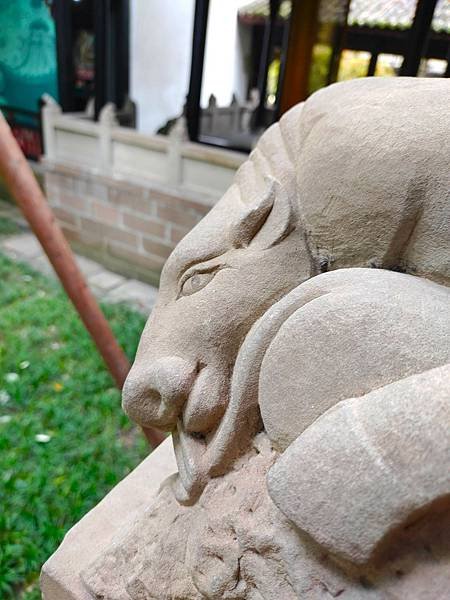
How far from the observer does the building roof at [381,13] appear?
8.68 feet

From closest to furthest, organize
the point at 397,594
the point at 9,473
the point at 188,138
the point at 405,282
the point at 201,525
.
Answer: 1. the point at 397,594
2. the point at 405,282
3. the point at 201,525
4. the point at 9,473
5. the point at 188,138

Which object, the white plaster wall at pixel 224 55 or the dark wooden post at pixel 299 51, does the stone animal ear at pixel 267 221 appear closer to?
the dark wooden post at pixel 299 51

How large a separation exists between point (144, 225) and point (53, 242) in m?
1.92

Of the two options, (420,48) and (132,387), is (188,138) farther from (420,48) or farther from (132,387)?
(132,387)

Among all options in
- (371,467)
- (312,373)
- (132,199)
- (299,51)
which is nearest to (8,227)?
(132,199)

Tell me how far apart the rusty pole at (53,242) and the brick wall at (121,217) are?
158 cm

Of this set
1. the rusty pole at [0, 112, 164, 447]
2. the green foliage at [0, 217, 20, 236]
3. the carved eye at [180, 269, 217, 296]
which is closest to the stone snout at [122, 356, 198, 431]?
the carved eye at [180, 269, 217, 296]

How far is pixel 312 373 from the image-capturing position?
0.73m

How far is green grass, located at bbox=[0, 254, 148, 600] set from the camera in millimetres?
1664

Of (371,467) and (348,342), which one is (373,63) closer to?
(348,342)

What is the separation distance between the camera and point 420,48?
8.84 ft

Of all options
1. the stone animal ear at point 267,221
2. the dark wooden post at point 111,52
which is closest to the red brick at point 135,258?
the dark wooden post at point 111,52

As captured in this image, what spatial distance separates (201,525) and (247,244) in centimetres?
50

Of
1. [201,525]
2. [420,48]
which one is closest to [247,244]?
[201,525]
